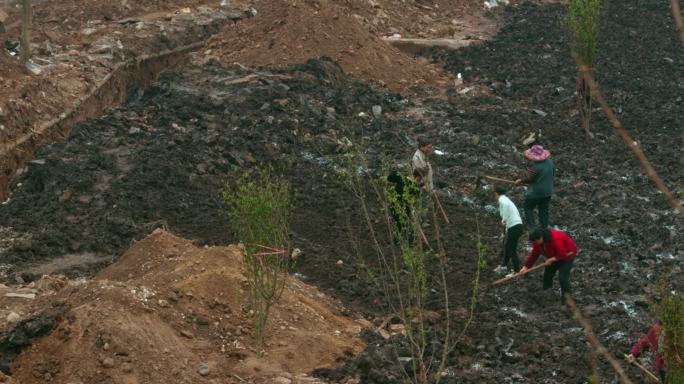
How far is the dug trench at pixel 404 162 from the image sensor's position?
31.0 feet

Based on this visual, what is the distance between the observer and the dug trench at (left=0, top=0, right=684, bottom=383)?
946 centimetres

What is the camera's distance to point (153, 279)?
8.92 m

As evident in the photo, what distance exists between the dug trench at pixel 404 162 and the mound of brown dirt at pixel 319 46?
634 mm

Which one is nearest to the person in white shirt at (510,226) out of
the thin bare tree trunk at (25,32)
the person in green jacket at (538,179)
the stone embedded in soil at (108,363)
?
the person in green jacket at (538,179)

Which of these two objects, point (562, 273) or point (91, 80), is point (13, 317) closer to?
point (562, 273)

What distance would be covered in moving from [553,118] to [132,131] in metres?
6.47

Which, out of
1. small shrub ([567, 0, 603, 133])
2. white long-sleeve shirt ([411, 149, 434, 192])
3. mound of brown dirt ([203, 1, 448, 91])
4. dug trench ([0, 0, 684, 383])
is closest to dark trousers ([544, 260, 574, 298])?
dug trench ([0, 0, 684, 383])

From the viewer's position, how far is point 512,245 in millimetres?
10484

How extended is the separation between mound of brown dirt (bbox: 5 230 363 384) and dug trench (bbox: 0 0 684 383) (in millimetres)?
451

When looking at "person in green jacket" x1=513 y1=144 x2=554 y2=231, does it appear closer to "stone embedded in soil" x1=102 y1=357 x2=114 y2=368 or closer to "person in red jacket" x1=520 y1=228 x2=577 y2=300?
"person in red jacket" x1=520 y1=228 x2=577 y2=300

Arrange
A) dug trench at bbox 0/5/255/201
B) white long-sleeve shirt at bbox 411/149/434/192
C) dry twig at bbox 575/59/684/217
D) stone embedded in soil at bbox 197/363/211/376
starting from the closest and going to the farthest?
dry twig at bbox 575/59/684/217 → stone embedded in soil at bbox 197/363/211/376 → white long-sleeve shirt at bbox 411/149/434/192 → dug trench at bbox 0/5/255/201

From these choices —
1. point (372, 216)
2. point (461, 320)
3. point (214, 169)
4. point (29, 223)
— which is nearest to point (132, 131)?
point (214, 169)

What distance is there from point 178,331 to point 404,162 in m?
6.83

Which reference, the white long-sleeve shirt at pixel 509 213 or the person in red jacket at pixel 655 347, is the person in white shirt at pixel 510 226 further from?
the person in red jacket at pixel 655 347
